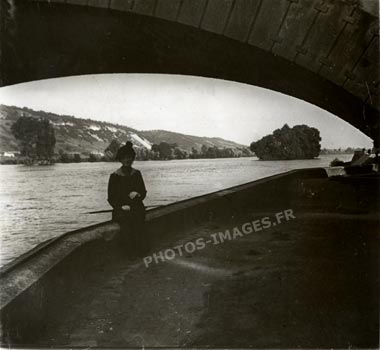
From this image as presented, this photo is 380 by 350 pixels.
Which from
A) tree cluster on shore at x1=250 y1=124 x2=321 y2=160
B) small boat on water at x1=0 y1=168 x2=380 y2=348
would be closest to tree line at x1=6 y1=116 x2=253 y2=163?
tree cluster on shore at x1=250 y1=124 x2=321 y2=160

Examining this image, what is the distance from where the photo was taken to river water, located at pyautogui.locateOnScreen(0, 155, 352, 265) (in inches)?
119

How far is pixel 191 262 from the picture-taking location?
4012 millimetres

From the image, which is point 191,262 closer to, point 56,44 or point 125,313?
point 125,313

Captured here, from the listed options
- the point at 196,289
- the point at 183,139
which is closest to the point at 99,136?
the point at 183,139

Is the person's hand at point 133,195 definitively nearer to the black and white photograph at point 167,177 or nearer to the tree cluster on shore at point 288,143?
the black and white photograph at point 167,177

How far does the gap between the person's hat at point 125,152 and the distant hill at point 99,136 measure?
0.87 ft

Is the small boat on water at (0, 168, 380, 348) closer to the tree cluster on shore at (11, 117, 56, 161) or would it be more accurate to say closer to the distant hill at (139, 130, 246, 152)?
the tree cluster on shore at (11, 117, 56, 161)

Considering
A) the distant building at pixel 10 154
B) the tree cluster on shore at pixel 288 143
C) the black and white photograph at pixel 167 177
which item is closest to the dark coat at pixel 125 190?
the black and white photograph at pixel 167 177

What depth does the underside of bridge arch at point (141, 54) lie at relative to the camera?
2291 millimetres

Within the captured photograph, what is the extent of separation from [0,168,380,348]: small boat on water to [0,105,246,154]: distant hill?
0.84m

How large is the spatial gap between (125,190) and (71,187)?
945 mm

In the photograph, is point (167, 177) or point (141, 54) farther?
point (167, 177)

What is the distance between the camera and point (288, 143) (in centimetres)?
374

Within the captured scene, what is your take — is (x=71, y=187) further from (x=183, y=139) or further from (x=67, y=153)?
(x=183, y=139)
